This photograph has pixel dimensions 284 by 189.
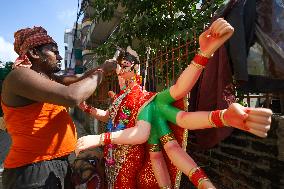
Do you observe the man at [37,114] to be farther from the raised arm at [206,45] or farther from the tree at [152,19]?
the tree at [152,19]

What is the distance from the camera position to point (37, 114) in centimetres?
227

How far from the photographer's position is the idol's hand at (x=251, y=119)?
1.53m

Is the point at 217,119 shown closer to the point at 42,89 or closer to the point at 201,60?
the point at 201,60

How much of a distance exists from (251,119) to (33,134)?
5.11 ft

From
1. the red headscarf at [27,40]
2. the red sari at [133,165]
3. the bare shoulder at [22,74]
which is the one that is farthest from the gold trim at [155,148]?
the red headscarf at [27,40]

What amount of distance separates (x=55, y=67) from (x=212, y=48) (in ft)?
4.31

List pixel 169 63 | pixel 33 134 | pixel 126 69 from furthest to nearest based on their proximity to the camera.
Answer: pixel 169 63 < pixel 126 69 < pixel 33 134

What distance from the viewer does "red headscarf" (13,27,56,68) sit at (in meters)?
2.40

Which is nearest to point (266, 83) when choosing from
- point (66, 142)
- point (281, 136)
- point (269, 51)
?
point (269, 51)

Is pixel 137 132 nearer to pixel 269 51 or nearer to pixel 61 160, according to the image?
pixel 61 160

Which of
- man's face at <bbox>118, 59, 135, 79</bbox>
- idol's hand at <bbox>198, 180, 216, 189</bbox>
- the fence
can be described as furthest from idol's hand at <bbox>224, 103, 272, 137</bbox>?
the fence

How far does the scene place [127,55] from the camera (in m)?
2.88

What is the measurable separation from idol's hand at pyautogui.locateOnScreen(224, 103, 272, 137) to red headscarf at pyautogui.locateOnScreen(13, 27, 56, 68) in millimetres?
1581

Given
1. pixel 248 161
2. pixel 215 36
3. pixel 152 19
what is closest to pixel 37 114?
pixel 215 36
